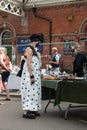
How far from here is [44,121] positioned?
962 cm

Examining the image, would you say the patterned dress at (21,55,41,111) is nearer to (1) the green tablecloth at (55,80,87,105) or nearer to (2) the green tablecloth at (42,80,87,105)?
(2) the green tablecloth at (42,80,87,105)

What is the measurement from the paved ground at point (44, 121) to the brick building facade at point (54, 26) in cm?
1080

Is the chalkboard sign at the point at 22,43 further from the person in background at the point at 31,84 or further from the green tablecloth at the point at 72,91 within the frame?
the green tablecloth at the point at 72,91

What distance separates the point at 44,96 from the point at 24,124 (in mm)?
1774

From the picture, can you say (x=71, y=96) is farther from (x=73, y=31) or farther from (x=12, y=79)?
(x=73, y=31)

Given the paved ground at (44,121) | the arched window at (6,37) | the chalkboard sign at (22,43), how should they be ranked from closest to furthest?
the paved ground at (44,121), the chalkboard sign at (22,43), the arched window at (6,37)

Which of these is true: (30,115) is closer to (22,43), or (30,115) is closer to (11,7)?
(11,7)

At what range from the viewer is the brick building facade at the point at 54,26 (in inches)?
913

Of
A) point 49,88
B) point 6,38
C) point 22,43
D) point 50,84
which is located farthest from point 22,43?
point 50,84

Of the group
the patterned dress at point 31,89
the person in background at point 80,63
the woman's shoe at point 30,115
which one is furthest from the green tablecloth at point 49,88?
the person in background at point 80,63

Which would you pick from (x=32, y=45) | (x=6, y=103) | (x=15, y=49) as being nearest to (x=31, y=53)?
(x=32, y=45)

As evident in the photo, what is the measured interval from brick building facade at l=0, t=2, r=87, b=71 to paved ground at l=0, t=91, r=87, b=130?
10.8 metres

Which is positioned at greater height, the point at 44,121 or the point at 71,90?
the point at 71,90

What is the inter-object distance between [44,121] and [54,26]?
49.2 ft
